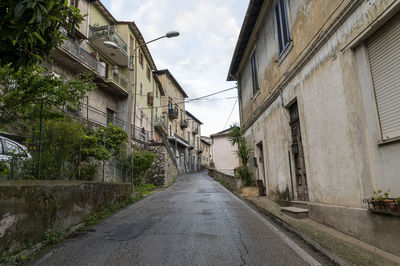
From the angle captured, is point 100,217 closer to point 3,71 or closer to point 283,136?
point 3,71

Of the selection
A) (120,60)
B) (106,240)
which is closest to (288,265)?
(106,240)

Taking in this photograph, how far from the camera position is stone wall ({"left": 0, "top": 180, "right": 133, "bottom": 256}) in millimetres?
4013

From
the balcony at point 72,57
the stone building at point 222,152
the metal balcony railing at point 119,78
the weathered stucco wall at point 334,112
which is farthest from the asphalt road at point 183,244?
the stone building at point 222,152

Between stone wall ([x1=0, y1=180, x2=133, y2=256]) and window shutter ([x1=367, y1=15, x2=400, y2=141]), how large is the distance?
5.93 metres

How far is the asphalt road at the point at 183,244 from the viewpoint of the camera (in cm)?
382

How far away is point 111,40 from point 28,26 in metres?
18.5

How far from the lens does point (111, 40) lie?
19375 mm

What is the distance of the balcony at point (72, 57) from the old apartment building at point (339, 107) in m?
11.9

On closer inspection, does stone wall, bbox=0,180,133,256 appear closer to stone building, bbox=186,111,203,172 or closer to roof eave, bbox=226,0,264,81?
roof eave, bbox=226,0,264,81

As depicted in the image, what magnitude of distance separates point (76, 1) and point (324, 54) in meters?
17.8

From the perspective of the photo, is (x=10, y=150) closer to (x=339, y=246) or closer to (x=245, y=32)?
(x=339, y=246)

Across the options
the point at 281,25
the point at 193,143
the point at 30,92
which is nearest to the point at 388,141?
the point at 281,25

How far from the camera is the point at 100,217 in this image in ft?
24.1

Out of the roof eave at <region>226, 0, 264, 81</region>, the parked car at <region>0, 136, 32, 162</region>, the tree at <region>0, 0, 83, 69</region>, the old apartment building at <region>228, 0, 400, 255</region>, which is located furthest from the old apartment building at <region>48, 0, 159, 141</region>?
the tree at <region>0, 0, 83, 69</region>
